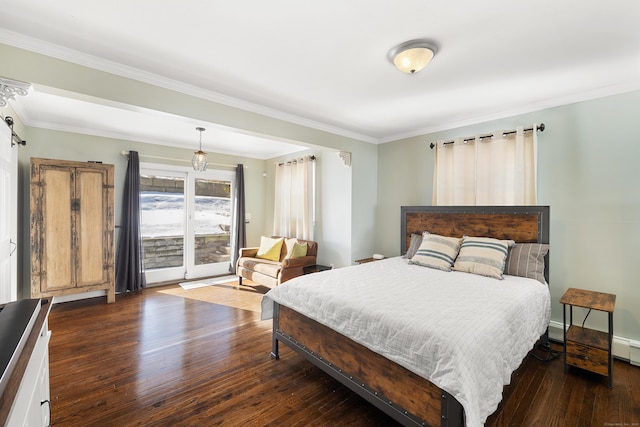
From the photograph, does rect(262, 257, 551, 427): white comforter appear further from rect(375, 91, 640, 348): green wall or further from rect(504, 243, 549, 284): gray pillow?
rect(375, 91, 640, 348): green wall

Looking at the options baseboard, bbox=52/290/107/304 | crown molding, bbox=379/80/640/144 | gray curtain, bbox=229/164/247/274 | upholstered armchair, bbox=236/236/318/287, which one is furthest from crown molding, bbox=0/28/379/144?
baseboard, bbox=52/290/107/304

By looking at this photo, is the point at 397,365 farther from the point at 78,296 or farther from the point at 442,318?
the point at 78,296

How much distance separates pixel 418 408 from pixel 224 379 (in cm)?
149

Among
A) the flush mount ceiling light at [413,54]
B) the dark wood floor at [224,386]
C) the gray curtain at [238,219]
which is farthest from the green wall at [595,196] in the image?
the gray curtain at [238,219]

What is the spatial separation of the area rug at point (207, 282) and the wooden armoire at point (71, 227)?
1069 mm

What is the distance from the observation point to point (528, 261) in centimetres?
273

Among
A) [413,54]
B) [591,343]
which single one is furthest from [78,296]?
[591,343]

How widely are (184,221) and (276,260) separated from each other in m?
1.91

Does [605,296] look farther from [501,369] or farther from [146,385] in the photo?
[146,385]

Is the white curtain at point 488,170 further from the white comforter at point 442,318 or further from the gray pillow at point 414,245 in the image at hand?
the white comforter at point 442,318

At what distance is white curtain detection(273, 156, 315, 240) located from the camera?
16.4 ft

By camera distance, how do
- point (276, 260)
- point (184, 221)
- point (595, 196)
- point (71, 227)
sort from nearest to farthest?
1. point (595, 196)
2. point (71, 227)
3. point (276, 260)
4. point (184, 221)

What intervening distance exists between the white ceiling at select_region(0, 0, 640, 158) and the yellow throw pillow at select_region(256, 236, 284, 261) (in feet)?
7.67

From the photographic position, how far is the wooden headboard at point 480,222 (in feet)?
9.44
